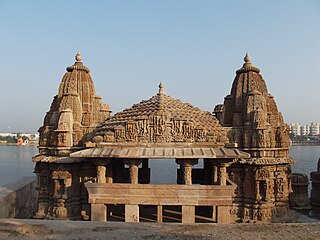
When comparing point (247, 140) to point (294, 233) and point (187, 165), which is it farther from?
point (294, 233)

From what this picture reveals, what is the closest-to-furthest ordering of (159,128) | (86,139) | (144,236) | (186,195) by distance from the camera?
(144,236)
(186,195)
(159,128)
(86,139)

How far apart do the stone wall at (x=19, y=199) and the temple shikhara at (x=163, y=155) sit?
924mm

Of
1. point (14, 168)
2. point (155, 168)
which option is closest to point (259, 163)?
point (155, 168)

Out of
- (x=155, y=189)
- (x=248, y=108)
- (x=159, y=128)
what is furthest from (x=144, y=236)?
(x=248, y=108)

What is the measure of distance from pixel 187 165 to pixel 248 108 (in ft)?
15.8

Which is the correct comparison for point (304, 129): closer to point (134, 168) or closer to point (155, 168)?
point (155, 168)

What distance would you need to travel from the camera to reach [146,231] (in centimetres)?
528

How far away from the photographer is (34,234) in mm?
5234

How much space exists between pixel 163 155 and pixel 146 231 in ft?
17.4

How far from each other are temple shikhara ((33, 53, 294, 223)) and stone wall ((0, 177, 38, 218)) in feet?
3.03

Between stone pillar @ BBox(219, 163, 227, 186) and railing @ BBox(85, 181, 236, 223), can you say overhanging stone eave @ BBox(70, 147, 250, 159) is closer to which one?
stone pillar @ BBox(219, 163, 227, 186)

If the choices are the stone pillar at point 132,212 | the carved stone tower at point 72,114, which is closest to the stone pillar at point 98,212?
the stone pillar at point 132,212

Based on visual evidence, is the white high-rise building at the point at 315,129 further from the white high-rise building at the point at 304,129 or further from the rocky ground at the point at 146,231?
the rocky ground at the point at 146,231

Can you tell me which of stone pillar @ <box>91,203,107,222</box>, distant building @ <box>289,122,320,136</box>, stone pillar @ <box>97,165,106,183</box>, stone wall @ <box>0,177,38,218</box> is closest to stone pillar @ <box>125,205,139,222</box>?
stone pillar @ <box>91,203,107,222</box>
